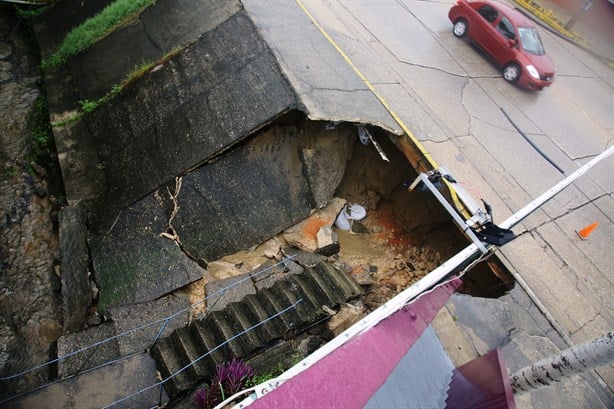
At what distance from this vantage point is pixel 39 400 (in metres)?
4.74

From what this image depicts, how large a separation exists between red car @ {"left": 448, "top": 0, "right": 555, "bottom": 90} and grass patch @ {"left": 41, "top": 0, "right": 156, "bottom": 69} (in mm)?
8278

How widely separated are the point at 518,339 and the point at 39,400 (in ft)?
21.4

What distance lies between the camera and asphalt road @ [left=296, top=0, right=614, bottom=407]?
6.62 meters

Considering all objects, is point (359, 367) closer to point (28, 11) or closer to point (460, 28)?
point (460, 28)

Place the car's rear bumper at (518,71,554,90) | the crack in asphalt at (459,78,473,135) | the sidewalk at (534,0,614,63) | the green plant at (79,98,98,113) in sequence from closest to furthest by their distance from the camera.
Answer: the green plant at (79,98,98,113), the crack in asphalt at (459,78,473,135), the car's rear bumper at (518,71,554,90), the sidewalk at (534,0,614,63)

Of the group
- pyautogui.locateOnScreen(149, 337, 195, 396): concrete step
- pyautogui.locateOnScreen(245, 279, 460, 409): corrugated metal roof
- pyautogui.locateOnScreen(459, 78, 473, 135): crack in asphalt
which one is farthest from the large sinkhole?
pyautogui.locateOnScreen(149, 337, 195, 396): concrete step

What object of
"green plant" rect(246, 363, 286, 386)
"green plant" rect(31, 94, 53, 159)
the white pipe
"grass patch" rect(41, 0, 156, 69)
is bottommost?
the white pipe

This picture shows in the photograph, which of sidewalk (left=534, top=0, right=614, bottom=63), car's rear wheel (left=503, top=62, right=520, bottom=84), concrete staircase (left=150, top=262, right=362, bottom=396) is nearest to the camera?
concrete staircase (left=150, top=262, right=362, bottom=396)

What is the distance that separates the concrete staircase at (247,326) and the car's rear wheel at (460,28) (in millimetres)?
8825

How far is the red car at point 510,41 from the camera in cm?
1012

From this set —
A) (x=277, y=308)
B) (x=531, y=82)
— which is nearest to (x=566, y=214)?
(x=531, y=82)

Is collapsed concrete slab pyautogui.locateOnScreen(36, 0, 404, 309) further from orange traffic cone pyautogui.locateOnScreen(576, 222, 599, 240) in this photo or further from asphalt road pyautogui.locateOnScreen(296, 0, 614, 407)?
orange traffic cone pyautogui.locateOnScreen(576, 222, 599, 240)

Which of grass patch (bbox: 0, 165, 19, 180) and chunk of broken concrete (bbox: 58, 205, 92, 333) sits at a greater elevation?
grass patch (bbox: 0, 165, 19, 180)

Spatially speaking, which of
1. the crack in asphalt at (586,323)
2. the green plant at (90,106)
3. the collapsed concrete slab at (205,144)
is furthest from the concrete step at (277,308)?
the green plant at (90,106)
